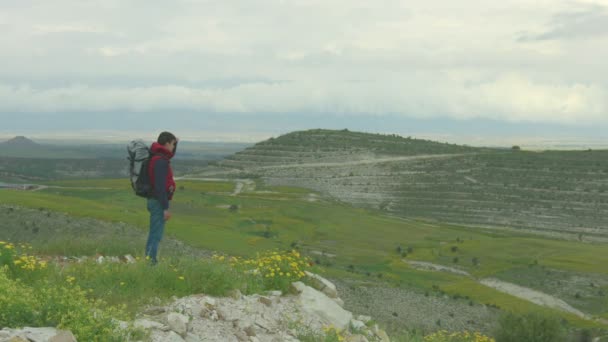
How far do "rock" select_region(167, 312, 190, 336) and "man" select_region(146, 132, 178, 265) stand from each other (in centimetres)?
366

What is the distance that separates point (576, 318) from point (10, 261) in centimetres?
3201

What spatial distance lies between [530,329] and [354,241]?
29327 mm

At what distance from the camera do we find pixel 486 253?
52688mm

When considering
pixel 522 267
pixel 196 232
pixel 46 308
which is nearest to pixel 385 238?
pixel 522 267

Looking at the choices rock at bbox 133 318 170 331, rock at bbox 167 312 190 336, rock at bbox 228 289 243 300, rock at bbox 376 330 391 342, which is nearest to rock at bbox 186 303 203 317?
rock at bbox 167 312 190 336

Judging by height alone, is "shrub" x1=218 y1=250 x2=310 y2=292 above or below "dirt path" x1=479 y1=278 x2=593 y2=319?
above

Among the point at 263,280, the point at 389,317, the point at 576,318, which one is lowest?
the point at 576,318

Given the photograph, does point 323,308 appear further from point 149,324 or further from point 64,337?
point 64,337

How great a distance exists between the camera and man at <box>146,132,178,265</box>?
459 inches

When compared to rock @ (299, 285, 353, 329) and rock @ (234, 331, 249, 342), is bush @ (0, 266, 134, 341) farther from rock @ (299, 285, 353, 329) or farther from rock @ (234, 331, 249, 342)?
rock @ (299, 285, 353, 329)

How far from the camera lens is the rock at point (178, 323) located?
809 cm

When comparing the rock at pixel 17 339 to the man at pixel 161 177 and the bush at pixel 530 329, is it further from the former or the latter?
the bush at pixel 530 329

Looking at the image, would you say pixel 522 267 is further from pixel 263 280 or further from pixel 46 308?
pixel 46 308

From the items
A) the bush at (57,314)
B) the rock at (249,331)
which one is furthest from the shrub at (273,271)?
the bush at (57,314)
